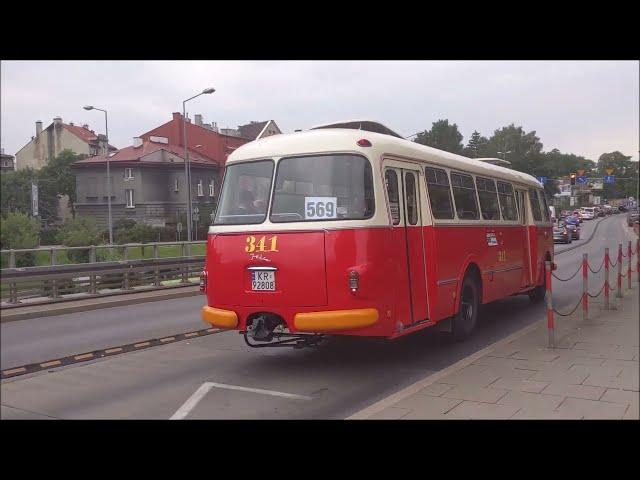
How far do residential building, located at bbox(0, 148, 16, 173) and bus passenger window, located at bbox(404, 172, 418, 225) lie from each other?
4778mm

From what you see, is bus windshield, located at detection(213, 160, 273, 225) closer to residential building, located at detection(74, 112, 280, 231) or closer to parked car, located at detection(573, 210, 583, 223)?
residential building, located at detection(74, 112, 280, 231)

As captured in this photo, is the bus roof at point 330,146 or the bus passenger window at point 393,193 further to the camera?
the bus passenger window at point 393,193

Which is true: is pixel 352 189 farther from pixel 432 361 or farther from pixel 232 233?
pixel 432 361

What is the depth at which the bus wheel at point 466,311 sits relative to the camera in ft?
29.2

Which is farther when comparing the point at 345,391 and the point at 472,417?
the point at 345,391

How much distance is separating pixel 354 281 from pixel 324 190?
115 cm

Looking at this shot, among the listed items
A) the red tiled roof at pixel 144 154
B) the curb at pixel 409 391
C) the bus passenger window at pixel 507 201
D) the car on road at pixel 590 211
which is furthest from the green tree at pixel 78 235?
the car on road at pixel 590 211

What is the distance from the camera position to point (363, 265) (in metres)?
6.64

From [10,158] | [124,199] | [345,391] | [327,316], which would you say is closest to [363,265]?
[327,316]

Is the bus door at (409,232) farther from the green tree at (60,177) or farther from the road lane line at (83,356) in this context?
the road lane line at (83,356)

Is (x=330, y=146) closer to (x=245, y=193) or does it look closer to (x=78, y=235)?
(x=245, y=193)

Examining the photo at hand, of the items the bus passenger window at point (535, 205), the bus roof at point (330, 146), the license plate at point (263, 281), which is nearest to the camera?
the license plate at point (263, 281)

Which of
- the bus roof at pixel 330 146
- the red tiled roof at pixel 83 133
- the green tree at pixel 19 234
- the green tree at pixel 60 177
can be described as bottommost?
the green tree at pixel 19 234

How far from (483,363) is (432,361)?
1082 millimetres
